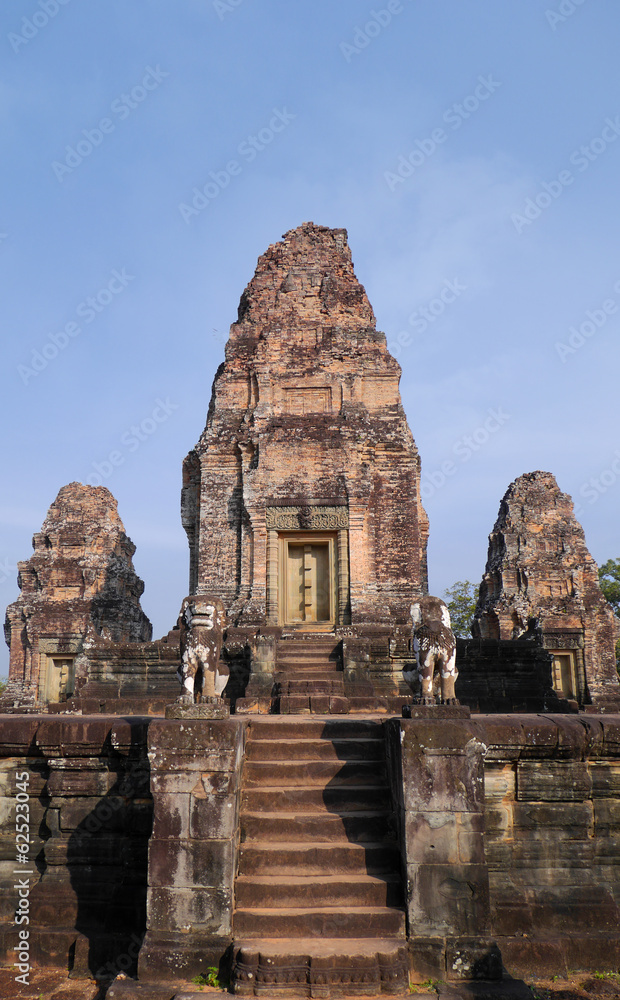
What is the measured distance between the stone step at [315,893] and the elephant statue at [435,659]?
145 centimetres

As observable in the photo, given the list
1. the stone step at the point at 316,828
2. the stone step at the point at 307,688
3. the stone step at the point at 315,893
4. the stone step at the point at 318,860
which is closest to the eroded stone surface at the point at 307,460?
the stone step at the point at 307,688

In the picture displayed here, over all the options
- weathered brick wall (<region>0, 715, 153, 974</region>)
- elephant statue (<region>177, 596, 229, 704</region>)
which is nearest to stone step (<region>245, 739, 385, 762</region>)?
elephant statue (<region>177, 596, 229, 704</region>)

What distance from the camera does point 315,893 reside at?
539 centimetres

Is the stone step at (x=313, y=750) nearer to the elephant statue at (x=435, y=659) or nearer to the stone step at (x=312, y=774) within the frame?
the stone step at (x=312, y=774)

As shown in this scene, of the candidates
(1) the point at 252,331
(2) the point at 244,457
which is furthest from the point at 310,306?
(2) the point at 244,457

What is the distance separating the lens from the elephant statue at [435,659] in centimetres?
601

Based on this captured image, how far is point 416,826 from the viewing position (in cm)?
537

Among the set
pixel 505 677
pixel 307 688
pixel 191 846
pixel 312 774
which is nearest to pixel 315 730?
pixel 312 774

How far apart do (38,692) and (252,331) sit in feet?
53.1

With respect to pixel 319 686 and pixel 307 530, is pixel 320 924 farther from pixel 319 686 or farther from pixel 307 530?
pixel 307 530

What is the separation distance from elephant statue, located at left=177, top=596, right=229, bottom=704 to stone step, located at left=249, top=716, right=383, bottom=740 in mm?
939

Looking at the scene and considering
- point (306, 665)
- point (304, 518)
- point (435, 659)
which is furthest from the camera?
point (304, 518)

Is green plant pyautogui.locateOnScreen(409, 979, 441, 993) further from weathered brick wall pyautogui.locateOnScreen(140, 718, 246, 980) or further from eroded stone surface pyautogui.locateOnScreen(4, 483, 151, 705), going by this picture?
eroded stone surface pyautogui.locateOnScreen(4, 483, 151, 705)

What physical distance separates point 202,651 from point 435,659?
6.57ft
